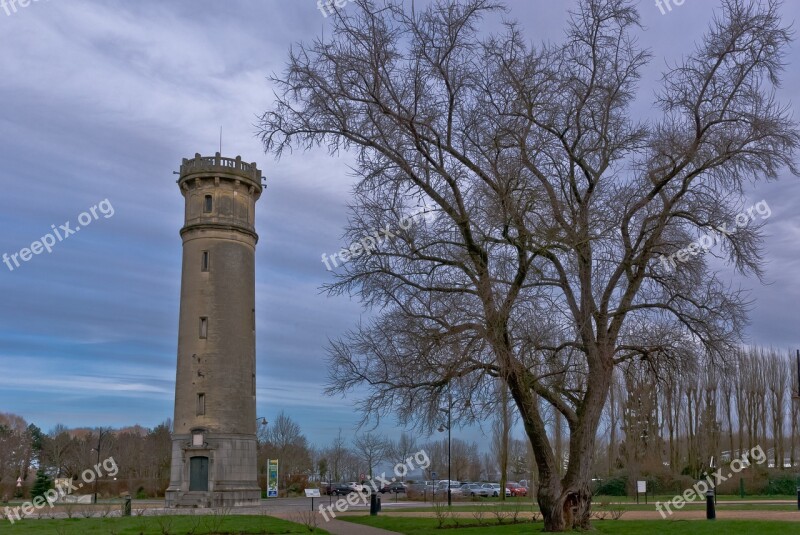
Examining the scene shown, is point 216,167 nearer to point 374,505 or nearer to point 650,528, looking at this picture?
point 374,505

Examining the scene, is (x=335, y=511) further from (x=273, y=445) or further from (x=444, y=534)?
(x=273, y=445)

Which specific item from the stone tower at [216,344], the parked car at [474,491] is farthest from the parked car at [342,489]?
the stone tower at [216,344]

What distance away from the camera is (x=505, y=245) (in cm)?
1886

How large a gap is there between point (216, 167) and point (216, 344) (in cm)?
1027

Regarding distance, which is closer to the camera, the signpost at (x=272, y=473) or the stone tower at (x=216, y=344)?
the stone tower at (x=216, y=344)

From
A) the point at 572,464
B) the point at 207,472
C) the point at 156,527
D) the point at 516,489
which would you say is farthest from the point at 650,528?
the point at 516,489

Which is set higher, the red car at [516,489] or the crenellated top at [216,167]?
the crenellated top at [216,167]

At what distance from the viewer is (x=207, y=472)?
41.6 meters

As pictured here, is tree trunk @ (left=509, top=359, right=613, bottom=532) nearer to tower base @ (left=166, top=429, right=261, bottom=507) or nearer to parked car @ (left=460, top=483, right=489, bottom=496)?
tower base @ (left=166, top=429, right=261, bottom=507)

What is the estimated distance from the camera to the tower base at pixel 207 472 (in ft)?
136

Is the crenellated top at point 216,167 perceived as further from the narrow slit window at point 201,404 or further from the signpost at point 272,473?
the signpost at point 272,473

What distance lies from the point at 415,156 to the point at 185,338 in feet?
91.6

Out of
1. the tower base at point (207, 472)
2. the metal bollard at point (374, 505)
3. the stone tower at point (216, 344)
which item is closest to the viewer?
the metal bollard at point (374, 505)

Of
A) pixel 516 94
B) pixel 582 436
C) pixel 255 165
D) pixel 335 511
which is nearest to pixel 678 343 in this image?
pixel 582 436
